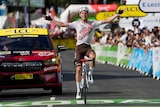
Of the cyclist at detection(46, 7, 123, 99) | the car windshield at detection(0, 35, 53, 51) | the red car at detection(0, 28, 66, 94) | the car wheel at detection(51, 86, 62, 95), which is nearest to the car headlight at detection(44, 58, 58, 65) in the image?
the red car at detection(0, 28, 66, 94)

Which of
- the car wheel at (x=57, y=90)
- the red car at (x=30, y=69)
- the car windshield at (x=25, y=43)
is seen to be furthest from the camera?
the car windshield at (x=25, y=43)

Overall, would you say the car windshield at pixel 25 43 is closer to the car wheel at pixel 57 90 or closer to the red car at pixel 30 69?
the red car at pixel 30 69

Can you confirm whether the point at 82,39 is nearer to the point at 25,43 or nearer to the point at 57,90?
the point at 57,90

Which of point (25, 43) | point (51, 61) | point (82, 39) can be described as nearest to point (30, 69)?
point (51, 61)

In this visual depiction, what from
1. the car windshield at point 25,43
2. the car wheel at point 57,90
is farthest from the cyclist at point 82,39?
the car windshield at point 25,43

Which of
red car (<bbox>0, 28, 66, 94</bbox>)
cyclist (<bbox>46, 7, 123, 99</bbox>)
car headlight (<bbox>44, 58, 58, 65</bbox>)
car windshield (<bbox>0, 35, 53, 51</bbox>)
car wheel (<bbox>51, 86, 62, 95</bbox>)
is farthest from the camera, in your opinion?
car windshield (<bbox>0, 35, 53, 51</bbox>)

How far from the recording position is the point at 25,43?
1812 cm

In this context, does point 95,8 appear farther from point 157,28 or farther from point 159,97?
point 159,97

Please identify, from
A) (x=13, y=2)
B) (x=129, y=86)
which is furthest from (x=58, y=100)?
(x=13, y=2)

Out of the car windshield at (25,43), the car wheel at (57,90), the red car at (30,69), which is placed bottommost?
the car wheel at (57,90)

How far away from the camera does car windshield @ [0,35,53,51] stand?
17891 millimetres

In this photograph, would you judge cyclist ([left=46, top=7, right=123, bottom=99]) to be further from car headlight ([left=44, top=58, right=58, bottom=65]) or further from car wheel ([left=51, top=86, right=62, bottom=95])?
car wheel ([left=51, top=86, right=62, bottom=95])

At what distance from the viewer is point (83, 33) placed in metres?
16.2

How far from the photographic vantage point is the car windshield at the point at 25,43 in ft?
58.7
